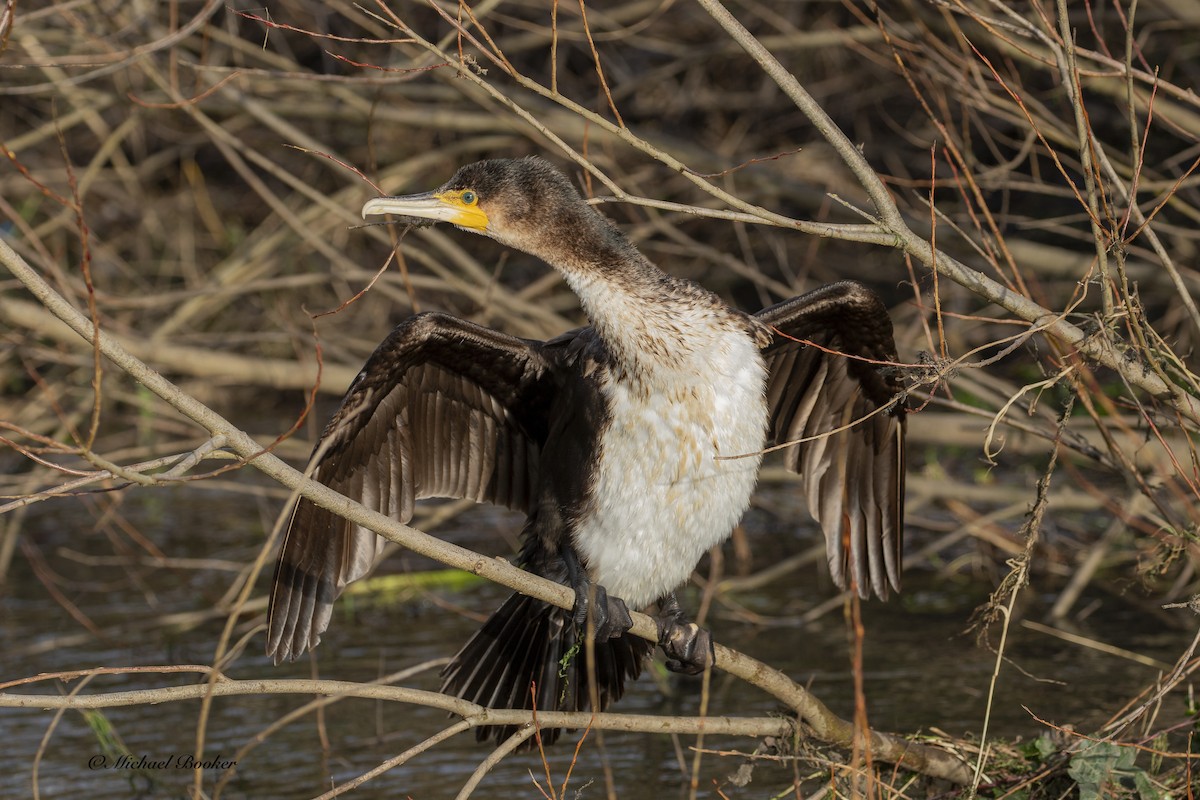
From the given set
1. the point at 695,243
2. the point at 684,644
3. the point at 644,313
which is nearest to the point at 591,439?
the point at 644,313

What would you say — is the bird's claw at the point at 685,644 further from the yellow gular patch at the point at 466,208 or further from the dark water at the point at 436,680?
the yellow gular patch at the point at 466,208

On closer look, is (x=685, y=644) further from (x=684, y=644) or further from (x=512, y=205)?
(x=512, y=205)

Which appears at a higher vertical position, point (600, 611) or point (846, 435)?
point (846, 435)

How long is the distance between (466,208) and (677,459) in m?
0.83

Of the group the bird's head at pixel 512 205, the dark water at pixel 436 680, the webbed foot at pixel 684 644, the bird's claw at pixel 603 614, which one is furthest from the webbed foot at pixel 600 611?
the bird's head at pixel 512 205

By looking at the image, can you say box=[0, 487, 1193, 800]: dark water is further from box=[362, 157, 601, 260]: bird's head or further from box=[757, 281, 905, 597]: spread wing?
box=[362, 157, 601, 260]: bird's head

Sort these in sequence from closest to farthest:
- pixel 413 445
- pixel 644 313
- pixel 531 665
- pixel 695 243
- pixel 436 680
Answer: pixel 644 313 → pixel 531 665 → pixel 413 445 → pixel 436 680 → pixel 695 243

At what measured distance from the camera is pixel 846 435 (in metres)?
3.88

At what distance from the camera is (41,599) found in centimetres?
579

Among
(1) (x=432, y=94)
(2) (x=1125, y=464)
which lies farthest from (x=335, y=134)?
(2) (x=1125, y=464)

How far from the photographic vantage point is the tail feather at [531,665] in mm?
3570

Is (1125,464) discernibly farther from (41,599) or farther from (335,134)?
(335,134)

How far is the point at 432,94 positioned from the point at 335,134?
239 cm

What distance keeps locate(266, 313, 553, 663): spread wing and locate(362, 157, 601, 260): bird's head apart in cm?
26
